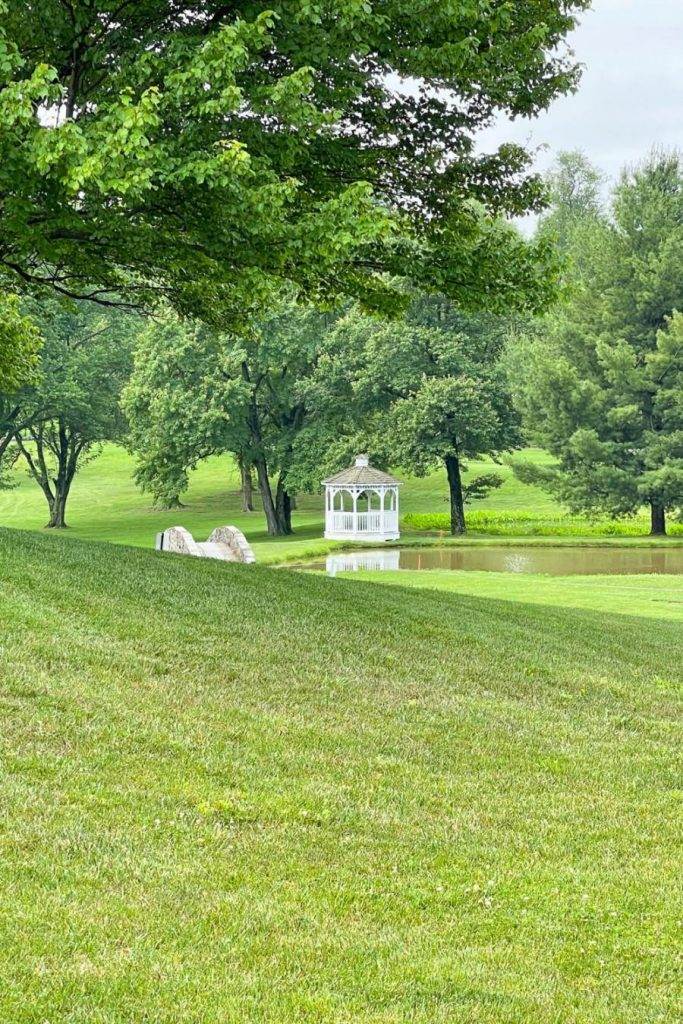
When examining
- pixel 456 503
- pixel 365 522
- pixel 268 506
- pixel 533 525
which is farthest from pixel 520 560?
pixel 268 506

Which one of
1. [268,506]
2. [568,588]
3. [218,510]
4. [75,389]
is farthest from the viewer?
[218,510]

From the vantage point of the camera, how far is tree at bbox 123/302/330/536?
41188 millimetres

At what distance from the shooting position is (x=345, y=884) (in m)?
4.98

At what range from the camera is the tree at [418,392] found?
4091 centimetres

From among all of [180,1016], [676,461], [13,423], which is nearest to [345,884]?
[180,1016]

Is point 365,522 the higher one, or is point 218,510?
point 218,510

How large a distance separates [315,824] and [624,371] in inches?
1456

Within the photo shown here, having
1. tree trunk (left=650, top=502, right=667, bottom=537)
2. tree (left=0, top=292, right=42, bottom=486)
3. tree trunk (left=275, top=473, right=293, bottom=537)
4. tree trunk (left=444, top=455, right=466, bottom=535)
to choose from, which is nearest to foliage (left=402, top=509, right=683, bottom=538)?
tree trunk (left=650, top=502, right=667, bottom=537)

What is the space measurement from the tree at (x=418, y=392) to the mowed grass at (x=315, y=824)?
30.2 metres

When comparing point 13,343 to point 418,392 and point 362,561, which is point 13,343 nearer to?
point 362,561

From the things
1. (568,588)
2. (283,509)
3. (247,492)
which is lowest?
(568,588)

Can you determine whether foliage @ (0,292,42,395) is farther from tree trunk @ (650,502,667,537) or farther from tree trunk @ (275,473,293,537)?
tree trunk @ (650,502,667,537)

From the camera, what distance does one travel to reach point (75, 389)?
4047cm

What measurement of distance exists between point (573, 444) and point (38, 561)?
31.3 meters
